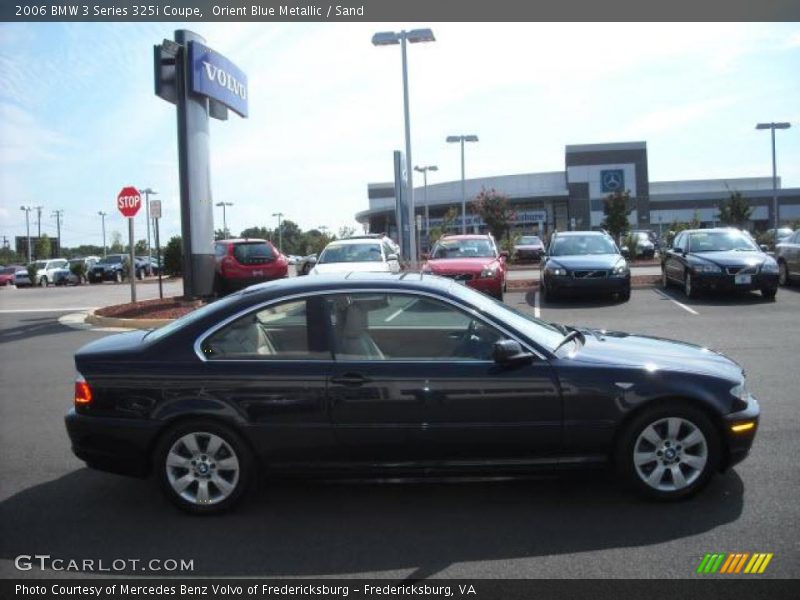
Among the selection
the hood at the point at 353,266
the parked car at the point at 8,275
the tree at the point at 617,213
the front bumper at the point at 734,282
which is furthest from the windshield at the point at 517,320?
the parked car at the point at 8,275

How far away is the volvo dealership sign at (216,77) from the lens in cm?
1736

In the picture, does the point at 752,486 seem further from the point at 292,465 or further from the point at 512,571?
the point at 292,465

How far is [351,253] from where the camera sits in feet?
58.2

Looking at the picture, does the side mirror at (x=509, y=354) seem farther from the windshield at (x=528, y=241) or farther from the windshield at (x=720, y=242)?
the windshield at (x=528, y=241)

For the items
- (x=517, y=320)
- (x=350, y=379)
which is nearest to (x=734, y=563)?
(x=517, y=320)

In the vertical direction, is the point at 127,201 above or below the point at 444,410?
above

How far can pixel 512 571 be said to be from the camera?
3.75 m

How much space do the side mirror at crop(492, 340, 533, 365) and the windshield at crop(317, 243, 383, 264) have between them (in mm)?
13035

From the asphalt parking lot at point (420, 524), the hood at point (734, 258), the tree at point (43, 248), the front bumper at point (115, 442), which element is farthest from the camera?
the tree at point (43, 248)

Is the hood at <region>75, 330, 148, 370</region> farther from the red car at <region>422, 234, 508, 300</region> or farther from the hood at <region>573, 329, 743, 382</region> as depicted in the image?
the red car at <region>422, 234, 508, 300</region>

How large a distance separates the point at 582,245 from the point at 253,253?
844 cm

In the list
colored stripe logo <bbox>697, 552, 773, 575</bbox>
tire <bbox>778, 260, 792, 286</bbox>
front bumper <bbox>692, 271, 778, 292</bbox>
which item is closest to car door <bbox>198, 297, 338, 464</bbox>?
colored stripe logo <bbox>697, 552, 773, 575</bbox>

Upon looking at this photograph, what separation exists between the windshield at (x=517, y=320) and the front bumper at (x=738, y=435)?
115 cm

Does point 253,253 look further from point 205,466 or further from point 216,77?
point 205,466
